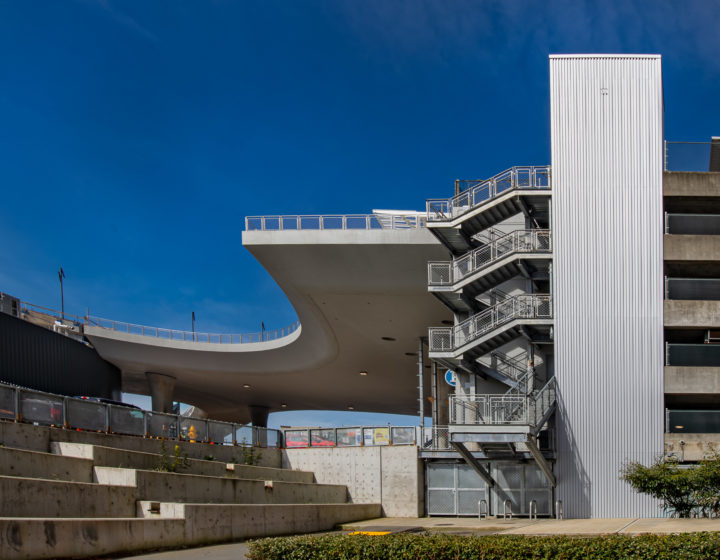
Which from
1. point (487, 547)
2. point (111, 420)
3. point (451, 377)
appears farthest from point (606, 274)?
point (487, 547)

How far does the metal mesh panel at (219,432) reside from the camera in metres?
35.6

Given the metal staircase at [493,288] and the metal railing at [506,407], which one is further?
the metal staircase at [493,288]

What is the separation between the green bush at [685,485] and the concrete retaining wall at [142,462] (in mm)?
14139

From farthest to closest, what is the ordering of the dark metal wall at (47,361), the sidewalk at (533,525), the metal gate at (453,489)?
the dark metal wall at (47,361) < the metal gate at (453,489) < the sidewalk at (533,525)

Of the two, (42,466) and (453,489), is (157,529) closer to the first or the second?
(42,466)

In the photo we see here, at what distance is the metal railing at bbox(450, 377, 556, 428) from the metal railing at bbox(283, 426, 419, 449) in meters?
2.72

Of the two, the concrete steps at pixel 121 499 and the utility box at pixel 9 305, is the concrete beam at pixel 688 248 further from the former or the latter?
the utility box at pixel 9 305

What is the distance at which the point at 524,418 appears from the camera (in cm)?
3297

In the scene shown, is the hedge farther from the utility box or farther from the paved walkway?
the utility box

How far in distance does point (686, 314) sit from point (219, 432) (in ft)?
65.0

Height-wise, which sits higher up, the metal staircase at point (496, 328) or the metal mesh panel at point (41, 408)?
the metal staircase at point (496, 328)

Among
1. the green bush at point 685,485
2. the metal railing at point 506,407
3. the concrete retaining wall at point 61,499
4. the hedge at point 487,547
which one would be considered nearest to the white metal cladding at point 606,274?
the metal railing at point 506,407

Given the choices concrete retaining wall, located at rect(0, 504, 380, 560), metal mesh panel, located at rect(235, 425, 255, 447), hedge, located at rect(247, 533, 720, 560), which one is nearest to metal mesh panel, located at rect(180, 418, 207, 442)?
metal mesh panel, located at rect(235, 425, 255, 447)

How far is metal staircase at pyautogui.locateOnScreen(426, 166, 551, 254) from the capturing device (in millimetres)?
36781
